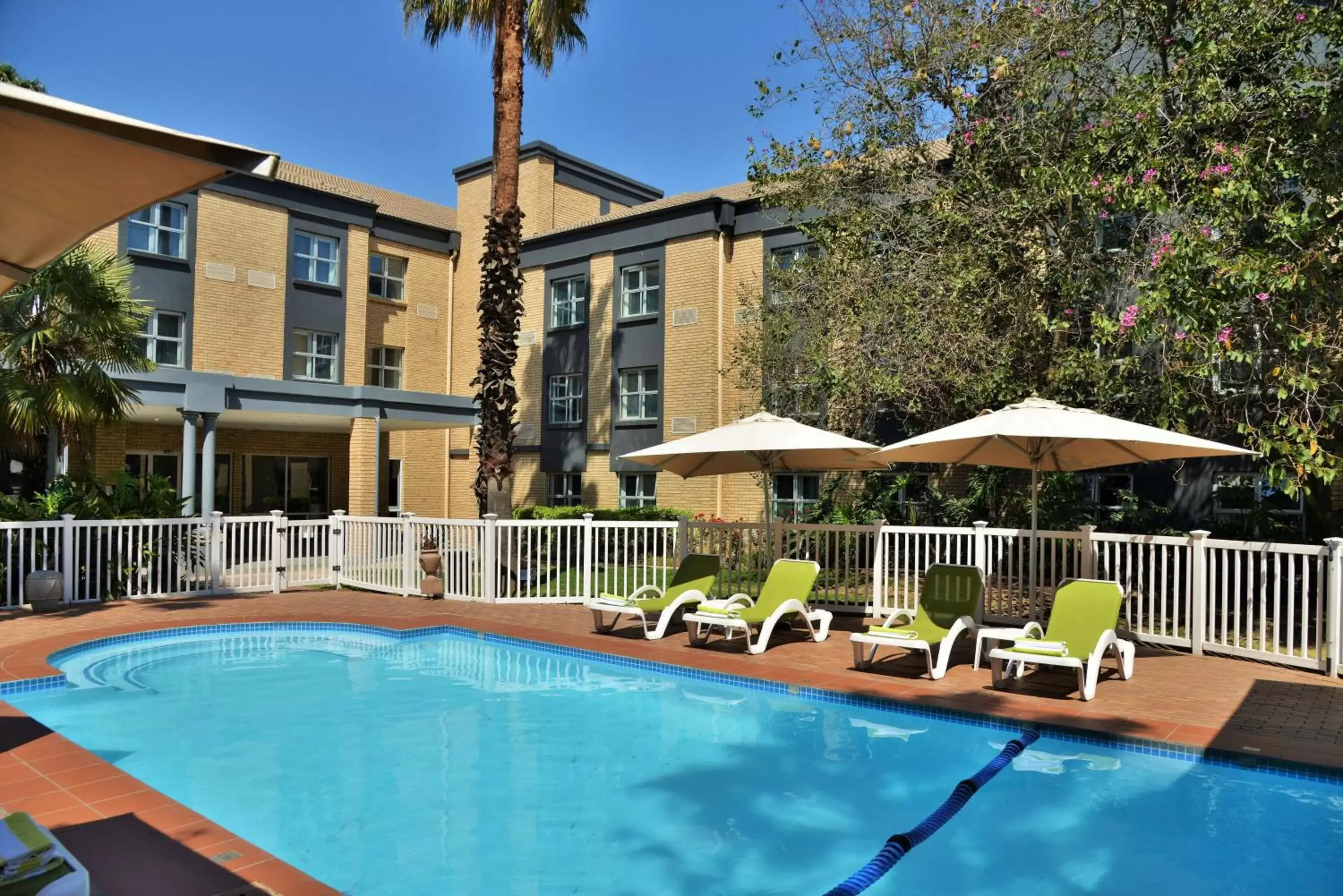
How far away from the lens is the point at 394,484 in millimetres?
28250

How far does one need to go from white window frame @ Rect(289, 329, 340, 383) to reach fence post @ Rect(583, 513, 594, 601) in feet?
44.0

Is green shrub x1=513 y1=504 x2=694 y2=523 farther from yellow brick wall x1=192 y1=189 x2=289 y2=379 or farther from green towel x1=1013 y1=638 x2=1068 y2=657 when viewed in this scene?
green towel x1=1013 y1=638 x2=1068 y2=657

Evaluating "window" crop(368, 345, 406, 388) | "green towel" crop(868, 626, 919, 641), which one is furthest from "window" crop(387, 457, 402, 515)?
"green towel" crop(868, 626, 919, 641)

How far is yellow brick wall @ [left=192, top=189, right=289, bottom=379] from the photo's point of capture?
22.2m

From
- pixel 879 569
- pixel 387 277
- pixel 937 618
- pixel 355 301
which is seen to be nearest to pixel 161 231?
pixel 355 301

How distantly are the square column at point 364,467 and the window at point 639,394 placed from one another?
6310 millimetres

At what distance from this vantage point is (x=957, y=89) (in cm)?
1373

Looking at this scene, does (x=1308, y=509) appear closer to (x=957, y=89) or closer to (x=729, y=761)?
(x=957, y=89)

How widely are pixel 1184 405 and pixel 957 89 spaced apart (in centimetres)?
580

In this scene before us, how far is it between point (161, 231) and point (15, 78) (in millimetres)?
4986

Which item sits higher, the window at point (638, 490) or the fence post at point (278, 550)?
the window at point (638, 490)

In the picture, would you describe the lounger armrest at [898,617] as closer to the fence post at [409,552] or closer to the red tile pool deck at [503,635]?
the red tile pool deck at [503,635]

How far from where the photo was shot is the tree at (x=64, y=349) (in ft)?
39.8

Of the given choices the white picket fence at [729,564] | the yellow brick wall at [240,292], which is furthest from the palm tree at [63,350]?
the yellow brick wall at [240,292]
